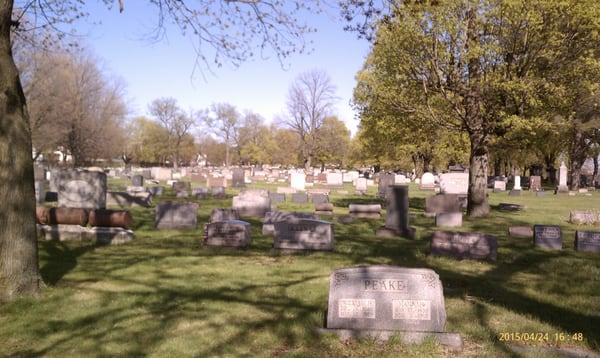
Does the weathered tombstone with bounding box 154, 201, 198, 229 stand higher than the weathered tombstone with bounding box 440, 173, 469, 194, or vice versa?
the weathered tombstone with bounding box 440, 173, 469, 194

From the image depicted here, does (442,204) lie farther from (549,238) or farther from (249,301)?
(249,301)

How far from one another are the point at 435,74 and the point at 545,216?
8235 millimetres

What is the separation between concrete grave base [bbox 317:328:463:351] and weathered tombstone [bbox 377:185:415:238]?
920cm

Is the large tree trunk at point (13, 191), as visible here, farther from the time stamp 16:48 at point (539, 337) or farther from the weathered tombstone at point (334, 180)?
the weathered tombstone at point (334, 180)

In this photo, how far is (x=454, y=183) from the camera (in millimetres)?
28453

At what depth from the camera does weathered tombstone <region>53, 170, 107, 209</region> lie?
53.1 feet

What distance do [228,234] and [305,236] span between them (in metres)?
1.90

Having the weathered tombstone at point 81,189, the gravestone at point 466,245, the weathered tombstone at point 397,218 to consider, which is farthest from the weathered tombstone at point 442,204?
the weathered tombstone at point 81,189

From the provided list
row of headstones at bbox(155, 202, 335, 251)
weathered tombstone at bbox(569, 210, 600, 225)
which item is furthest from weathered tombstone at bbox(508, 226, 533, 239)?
row of headstones at bbox(155, 202, 335, 251)

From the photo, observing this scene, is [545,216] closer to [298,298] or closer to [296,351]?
[298,298]

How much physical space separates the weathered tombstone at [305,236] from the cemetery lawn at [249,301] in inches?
21.2

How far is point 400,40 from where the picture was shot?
61.0ft

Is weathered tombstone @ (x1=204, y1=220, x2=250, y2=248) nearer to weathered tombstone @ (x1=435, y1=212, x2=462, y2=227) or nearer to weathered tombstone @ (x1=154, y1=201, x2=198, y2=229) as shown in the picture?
weathered tombstone @ (x1=154, y1=201, x2=198, y2=229)

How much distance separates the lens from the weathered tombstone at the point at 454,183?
92.5 feet
